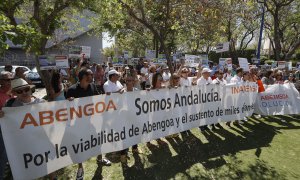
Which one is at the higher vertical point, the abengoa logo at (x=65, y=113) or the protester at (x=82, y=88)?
the protester at (x=82, y=88)

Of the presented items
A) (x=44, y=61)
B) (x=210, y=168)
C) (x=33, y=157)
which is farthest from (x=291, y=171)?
(x=44, y=61)

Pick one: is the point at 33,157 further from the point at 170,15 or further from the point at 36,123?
the point at 170,15

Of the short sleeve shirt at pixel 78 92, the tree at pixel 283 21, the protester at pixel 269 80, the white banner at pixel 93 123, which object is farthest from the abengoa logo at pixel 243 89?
the tree at pixel 283 21

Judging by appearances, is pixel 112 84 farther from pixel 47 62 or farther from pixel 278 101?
pixel 278 101

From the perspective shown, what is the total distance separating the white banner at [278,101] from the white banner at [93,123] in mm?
2503

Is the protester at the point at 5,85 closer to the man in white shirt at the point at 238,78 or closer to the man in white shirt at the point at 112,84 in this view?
the man in white shirt at the point at 112,84

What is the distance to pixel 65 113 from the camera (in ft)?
15.1

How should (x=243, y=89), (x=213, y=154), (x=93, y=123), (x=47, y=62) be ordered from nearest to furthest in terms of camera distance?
(x=93, y=123), (x=213, y=154), (x=47, y=62), (x=243, y=89)

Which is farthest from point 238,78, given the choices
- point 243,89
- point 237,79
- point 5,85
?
point 5,85

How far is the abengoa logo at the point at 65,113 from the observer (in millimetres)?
4207

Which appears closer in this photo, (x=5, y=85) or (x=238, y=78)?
(x=5, y=85)

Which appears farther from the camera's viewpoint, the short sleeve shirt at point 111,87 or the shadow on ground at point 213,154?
the short sleeve shirt at point 111,87

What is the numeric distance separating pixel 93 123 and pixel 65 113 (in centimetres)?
54

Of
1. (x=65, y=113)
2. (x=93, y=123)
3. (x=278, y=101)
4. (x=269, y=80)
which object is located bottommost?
(x=278, y=101)
